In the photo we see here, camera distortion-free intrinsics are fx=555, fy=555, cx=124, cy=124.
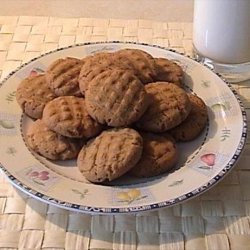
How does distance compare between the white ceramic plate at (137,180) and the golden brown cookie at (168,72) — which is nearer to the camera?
the white ceramic plate at (137,180)

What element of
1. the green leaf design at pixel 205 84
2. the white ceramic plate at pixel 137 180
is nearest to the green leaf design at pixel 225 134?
the white ceramic plate at pixel 137 180

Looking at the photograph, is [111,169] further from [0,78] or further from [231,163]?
[0,78]

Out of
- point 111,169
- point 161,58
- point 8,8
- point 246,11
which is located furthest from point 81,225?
point 8,8

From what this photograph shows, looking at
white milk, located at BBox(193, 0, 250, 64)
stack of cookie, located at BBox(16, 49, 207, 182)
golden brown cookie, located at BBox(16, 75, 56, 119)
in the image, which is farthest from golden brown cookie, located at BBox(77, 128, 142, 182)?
white milk, located at BBox(193, 0, 250, 64)

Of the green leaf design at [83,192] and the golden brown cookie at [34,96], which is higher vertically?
the golden brown cookie at [34,96]

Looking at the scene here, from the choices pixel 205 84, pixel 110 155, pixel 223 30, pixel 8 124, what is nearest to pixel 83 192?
pixel 110 155

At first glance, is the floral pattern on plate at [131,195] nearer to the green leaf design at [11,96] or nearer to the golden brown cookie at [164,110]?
the golden brown cookie at [164,110]

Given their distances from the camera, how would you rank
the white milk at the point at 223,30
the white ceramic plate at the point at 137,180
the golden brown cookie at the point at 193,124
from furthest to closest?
the white milk at the point at 223,30 < the golden brown cookie at the point at 193,124 < the white ceramic plate at the point at 137,180

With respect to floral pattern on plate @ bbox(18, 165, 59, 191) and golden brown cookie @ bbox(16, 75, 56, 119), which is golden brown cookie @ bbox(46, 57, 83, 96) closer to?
golden brown cookie @ bbox(16, 75, 56, 119)

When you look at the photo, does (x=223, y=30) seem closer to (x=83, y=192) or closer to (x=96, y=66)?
(x=96, y=66)
